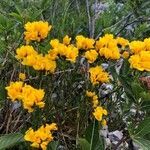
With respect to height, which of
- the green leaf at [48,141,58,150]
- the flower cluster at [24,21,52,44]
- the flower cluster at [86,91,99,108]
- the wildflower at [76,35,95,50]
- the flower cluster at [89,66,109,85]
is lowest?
the green leaf at [48,141,58,150]

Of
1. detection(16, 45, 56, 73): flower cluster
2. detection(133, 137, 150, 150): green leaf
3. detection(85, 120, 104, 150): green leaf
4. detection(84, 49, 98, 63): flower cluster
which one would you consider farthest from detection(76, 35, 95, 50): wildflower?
detection(133, 137, 150, 150): green leaf

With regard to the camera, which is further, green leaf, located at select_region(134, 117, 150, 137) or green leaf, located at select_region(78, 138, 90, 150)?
green leaf, located at select_region(134, 117, 150, 137)

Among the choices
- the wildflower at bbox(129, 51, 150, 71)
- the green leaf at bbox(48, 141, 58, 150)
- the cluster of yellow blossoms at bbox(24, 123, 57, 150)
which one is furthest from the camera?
the green leaf at bbox(48, 141, 58, 150)

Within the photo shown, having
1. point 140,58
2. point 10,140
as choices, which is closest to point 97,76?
point 140,58

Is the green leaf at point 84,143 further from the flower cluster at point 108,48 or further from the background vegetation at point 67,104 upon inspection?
the flower cluster at point 108,48

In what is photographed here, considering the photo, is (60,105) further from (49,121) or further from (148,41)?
(148,41)

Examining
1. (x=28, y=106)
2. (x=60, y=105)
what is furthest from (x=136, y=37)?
(x=28, y=106)

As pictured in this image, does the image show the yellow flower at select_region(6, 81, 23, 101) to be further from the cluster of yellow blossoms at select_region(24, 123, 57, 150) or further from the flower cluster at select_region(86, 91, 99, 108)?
the flower cluster at select_region(86, 91, 99, 108)

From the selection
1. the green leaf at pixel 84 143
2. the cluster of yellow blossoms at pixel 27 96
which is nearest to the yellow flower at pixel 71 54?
the cluster of yellow blossoms at pixel 27 96
